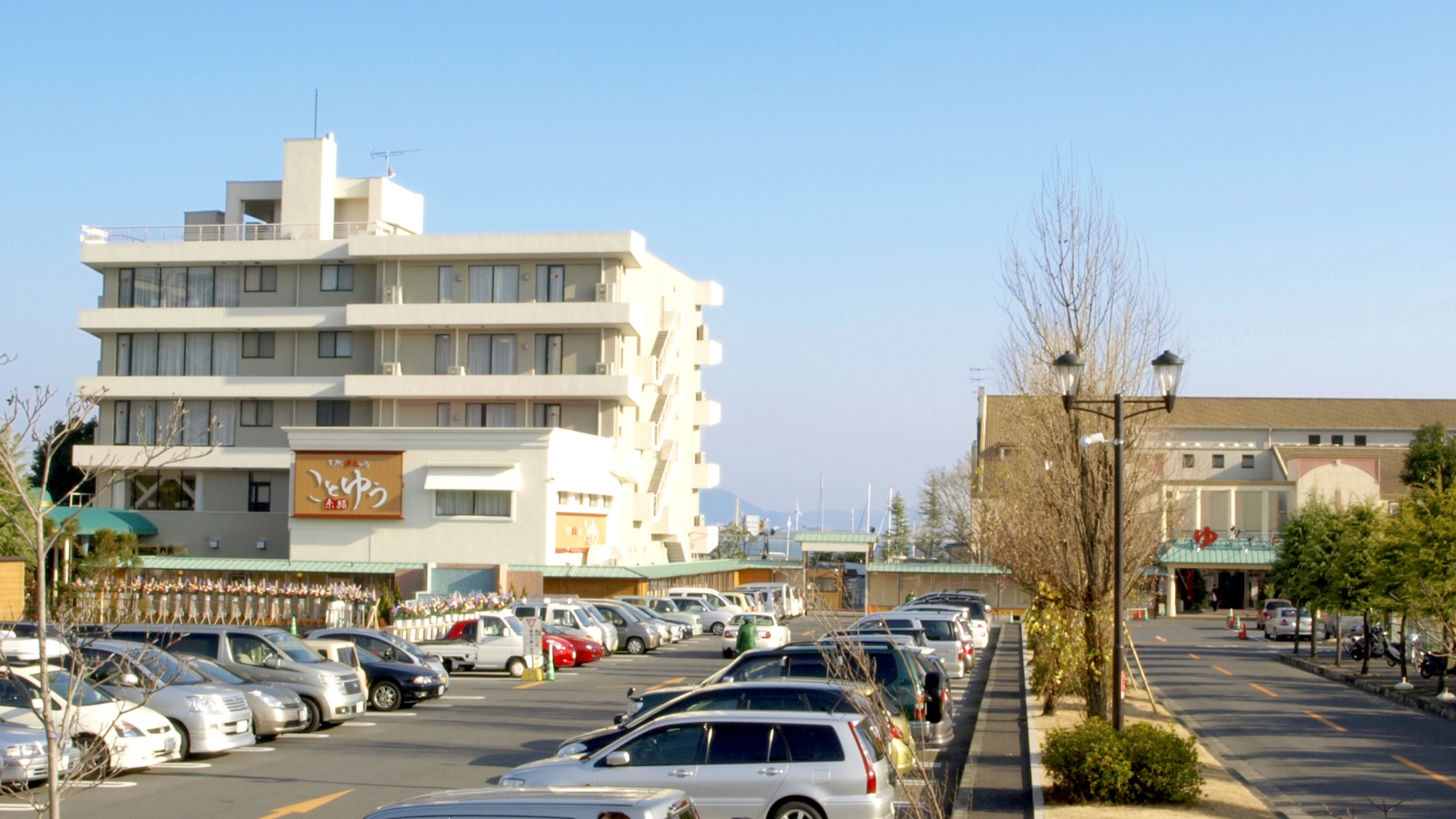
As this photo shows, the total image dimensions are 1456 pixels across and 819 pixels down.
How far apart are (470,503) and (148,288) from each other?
22.5 m

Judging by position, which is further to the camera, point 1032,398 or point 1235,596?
point 1235,596

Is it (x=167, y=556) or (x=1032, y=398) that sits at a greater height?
(x=1032, y=398)

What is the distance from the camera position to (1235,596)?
251 ft

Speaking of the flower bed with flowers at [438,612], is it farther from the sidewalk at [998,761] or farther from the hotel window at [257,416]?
the hotel window at [257,416]

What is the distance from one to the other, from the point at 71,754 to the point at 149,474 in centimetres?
4679

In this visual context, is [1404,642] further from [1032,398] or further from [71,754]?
[71,754]

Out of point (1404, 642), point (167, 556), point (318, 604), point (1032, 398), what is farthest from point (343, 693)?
point (167, 556)

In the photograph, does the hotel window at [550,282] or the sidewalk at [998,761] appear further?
the hotel window at [550,282]

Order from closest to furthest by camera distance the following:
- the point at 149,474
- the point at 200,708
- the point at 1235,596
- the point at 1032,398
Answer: the point at 200,708 < the point at 1032,398 < the point at 149,474 < the point at 1235,596

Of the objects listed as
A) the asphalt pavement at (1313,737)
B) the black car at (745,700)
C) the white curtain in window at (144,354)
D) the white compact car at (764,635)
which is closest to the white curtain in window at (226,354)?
the white curtain in window at (144,354)

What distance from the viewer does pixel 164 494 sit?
61.1 m

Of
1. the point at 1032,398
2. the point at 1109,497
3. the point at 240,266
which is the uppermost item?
the point at 240,266

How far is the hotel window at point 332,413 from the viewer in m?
60.3

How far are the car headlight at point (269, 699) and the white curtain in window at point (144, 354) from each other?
4613cm
